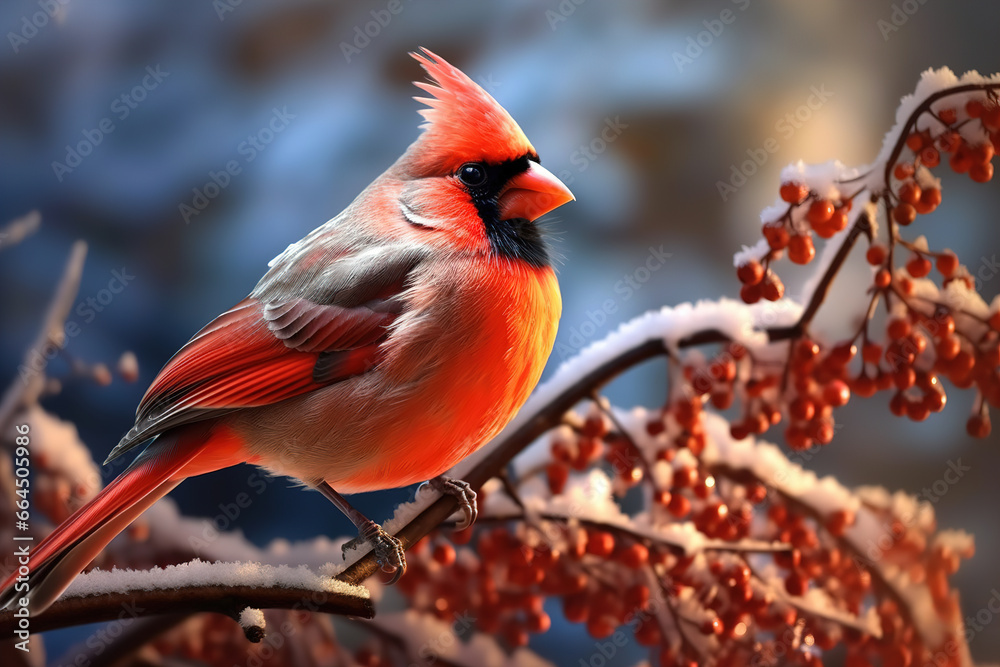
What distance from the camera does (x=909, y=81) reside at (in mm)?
1603

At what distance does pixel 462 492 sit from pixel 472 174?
0.52 m

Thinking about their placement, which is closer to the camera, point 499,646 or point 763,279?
point 763,279

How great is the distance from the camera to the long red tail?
103 centimetres

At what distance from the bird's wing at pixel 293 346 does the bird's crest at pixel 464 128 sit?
186mm

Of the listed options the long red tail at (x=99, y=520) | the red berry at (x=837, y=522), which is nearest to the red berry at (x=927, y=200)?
the red berry at (x=837, y=522)

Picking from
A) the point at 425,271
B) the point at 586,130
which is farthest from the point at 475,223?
the point at 586,130

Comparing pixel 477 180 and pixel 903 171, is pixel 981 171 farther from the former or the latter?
pixel 477 180

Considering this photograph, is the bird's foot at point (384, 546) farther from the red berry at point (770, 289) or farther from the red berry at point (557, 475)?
the red berry at point (770, 289)

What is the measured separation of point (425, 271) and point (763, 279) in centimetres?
60

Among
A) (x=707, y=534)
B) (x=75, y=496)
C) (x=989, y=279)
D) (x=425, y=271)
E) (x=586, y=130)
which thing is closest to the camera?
(x=425, y=271)

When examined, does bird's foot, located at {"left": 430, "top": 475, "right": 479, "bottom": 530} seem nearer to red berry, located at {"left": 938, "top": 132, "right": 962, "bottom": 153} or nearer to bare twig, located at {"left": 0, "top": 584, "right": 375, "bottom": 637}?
bare twig, located at {"left": 0, "top": 584, "right": 375, "bottom": 637}

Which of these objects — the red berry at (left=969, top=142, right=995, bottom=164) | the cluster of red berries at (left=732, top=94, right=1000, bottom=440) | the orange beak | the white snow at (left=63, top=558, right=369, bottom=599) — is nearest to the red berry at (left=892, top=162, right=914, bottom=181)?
the cluster of red berries at (left=732, top=94, right=1000, bottom=440)

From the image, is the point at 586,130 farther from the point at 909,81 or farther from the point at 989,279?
the point at 989,279

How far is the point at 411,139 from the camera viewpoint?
4.82 feet
